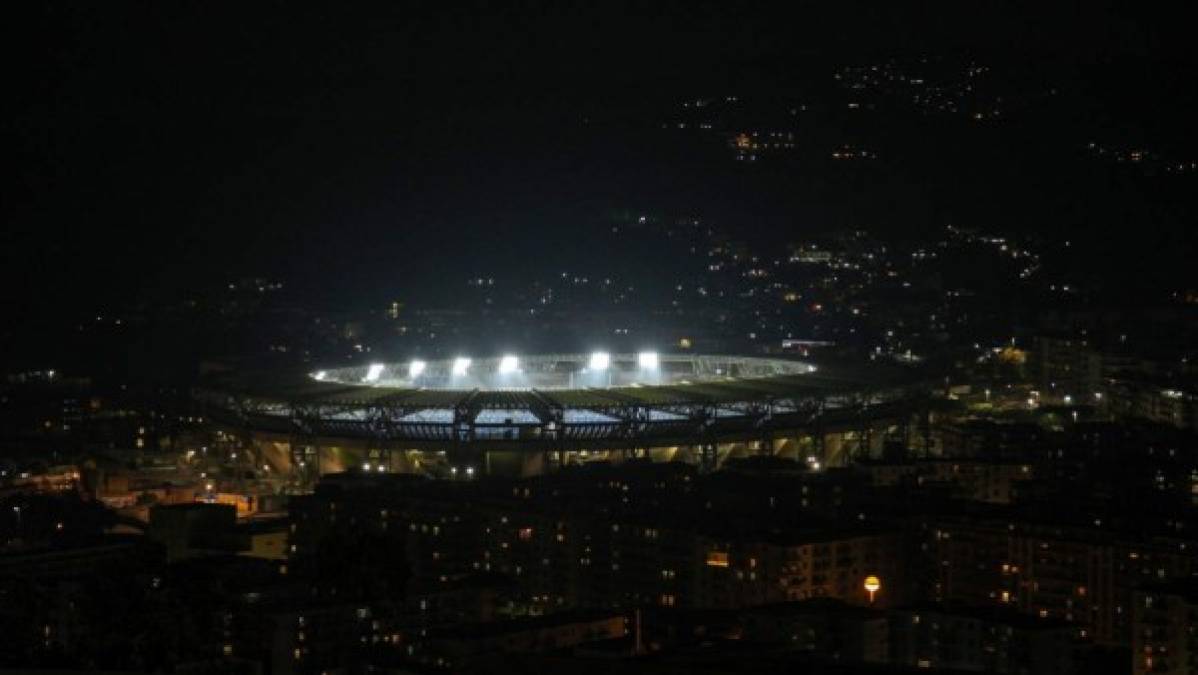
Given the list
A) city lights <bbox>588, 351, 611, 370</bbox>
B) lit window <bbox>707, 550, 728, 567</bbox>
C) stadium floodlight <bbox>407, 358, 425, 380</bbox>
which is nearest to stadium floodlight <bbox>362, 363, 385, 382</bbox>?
stadium floodlight <bbox>407, 358, 425, 380</bbox>

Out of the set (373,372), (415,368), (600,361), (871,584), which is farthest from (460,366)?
(871,584)

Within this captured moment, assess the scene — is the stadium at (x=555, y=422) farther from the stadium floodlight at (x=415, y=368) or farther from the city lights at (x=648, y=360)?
the city lights at (x=648, y=360)

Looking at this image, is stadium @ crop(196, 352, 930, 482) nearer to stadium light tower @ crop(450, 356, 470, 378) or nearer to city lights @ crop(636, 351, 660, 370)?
stadium light tower @ crop(450, 356, 470, 378)

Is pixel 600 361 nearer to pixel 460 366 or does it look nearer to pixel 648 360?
pixel 648 360

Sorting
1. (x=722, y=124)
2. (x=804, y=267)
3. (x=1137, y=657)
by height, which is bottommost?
(x=1137, y=657)

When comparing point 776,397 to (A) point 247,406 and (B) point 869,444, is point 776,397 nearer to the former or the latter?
(B) point 869,444

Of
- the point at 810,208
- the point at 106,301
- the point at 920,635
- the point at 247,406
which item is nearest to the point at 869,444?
the point at 247,406
